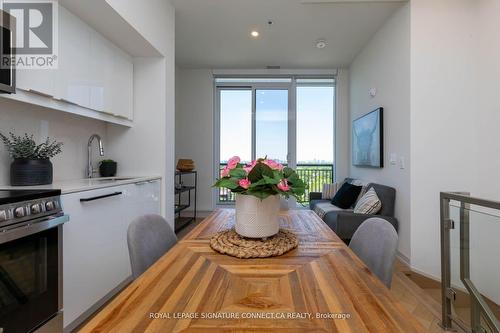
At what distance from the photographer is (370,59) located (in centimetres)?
409

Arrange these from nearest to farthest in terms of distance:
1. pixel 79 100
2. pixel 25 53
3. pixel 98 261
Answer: pixel 25 53
pixel 98 261
pixel 79 100

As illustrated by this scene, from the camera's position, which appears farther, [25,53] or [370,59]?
[370,59]

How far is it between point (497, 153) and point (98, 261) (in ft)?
11.9

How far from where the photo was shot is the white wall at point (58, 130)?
189cm

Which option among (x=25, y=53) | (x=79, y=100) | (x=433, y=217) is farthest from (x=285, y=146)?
(x=25, y=53)

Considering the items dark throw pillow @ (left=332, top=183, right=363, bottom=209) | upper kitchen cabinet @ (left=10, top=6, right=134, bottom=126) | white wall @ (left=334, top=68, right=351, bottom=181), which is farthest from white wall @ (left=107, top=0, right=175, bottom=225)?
white wall @ (left=334, top=68, right=351, bottom=181)

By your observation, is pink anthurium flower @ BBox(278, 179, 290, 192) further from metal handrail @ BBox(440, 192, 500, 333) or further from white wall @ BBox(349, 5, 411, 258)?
white wall @ BBox(349, 5, 411, 258)

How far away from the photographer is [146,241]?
1242 millimetres

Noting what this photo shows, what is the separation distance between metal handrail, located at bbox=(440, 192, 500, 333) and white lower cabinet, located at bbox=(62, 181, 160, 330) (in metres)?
2.52

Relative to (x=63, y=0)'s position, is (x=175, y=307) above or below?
below

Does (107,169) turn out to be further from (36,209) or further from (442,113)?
(442,113)

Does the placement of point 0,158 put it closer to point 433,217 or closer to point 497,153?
point 433,217

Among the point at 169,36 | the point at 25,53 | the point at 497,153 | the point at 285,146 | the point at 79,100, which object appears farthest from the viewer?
the point at 285,146

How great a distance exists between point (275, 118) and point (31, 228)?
4.58 meters
